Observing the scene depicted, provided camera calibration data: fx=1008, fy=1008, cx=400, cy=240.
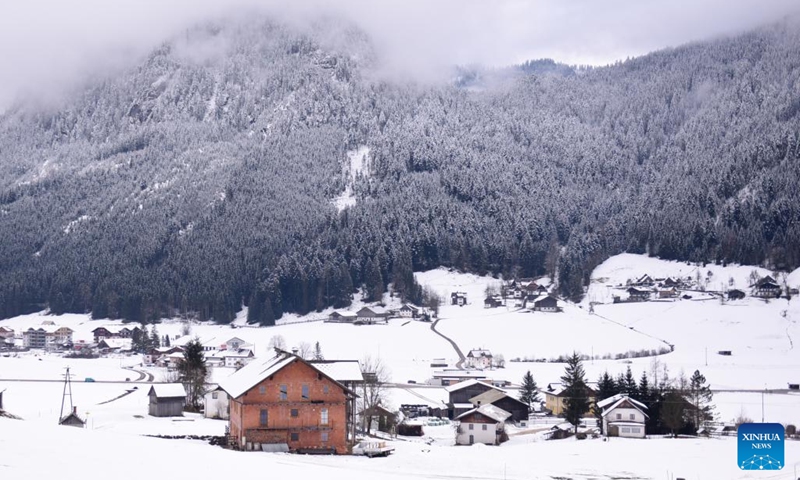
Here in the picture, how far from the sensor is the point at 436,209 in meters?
194

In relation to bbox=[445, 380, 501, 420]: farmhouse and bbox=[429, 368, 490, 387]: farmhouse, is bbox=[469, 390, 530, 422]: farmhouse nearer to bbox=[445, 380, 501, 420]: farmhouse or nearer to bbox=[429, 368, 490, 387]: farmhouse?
bbox=[445, 380, 501, 420]: farmhouse

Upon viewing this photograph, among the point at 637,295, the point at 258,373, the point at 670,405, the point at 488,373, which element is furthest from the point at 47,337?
the point at 670,405

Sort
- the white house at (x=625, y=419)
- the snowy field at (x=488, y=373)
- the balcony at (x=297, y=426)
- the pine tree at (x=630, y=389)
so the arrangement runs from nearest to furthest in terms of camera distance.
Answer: the snowy field at (x=488, y=373) < the balcony at (x=297, y=426) < the white house at (x=625, y=419) < the pine tree at (x=630, y=389)

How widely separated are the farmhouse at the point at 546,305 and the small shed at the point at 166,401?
83064 mm

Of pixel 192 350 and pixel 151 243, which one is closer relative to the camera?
pixel 192 350

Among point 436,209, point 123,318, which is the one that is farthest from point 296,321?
point 436,209

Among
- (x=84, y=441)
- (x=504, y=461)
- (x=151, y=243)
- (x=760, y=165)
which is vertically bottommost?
(x=504, y=461)

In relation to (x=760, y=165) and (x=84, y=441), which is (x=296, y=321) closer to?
(x=760, y=165)

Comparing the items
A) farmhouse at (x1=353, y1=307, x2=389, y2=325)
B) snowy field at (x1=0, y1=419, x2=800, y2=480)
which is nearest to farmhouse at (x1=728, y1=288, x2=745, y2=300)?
farmhouse at (x1=353, y1=307, x2=389, y2=325)

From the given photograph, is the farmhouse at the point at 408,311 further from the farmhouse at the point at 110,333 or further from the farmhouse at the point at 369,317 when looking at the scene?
the farmhouse at the point at 110,333

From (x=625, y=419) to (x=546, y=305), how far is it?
79.6 metres

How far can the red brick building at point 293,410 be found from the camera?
50281mm

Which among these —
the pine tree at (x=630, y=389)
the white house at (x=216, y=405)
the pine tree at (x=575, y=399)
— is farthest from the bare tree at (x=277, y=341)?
the pine tree at (x=630, y=389)

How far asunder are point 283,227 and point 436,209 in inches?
1162
